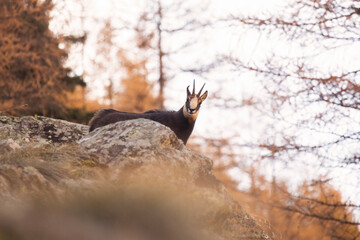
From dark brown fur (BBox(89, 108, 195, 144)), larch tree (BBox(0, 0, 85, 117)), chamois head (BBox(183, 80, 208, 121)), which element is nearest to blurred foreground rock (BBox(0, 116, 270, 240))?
dark brown fur (BBox(89, 108, 195, 144))

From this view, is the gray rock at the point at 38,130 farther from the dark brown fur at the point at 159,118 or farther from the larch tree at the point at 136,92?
the larch tree at the point at 136,92

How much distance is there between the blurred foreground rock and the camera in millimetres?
3219

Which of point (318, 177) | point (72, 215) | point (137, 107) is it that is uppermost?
point (137, 107)

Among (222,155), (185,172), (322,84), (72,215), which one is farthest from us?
(222,155)

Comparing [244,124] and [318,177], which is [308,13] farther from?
[244,124]

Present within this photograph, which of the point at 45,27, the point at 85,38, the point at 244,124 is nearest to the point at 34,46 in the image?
the point at 45,27

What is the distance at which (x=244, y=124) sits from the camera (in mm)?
18453

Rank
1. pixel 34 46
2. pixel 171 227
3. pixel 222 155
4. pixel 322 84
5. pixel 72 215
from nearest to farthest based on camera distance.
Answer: pixel 72 215 < pixel 171 227 < pixel 322 84 < pixel 222 155 < pixel 34 46

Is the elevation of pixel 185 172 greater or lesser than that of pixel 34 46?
lesser

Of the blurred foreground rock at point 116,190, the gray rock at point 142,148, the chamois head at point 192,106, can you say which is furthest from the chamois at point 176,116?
the gray rock at point 142,148

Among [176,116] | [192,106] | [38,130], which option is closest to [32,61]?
[176,116]

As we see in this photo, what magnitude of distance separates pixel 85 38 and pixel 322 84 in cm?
1218

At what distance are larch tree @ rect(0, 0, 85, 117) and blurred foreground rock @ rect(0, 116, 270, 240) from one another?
9874 mm

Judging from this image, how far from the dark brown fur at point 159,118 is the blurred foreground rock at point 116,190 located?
4.55ft
